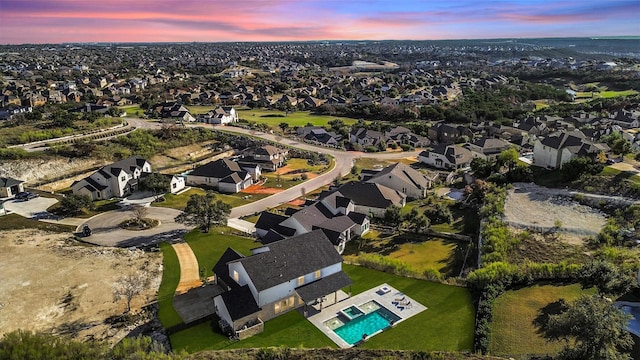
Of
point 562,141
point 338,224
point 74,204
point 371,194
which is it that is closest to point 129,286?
point 338,224

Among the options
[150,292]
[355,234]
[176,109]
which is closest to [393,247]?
[355,234]

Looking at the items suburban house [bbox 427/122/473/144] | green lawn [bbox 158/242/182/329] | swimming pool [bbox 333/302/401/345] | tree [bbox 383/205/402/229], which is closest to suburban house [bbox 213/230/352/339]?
swimming pool [bbox 333/302/401/345]

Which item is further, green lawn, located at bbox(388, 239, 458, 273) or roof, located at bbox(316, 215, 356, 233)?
roof, located at bbox(316, 215, 356, 233)

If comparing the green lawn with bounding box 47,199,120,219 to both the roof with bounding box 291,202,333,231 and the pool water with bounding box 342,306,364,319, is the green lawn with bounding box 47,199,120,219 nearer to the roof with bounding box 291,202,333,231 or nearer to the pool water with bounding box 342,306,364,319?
the roof with bounding box 291,202,333,231

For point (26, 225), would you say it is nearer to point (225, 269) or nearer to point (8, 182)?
point (8, 182)

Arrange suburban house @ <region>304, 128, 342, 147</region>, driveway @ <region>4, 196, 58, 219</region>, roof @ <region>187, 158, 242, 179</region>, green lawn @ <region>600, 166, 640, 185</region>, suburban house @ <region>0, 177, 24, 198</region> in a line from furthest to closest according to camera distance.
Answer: suburban house @ <region>304, 128, 342, 147</region>
roof @ <region>187, 158, 242, 179</region>
suburban house @ <region>0, 177, 24, 198</region>
green lawn @ <region>600, 166, 640, 185</region>
driveway @ <region>4, 196, 58, 219</region>

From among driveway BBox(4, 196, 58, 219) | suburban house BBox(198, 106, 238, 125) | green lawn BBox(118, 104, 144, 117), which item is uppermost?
green lawn BBox(118, 104, 144, 117)

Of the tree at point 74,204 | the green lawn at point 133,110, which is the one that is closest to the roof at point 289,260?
the tree at point 74,204
